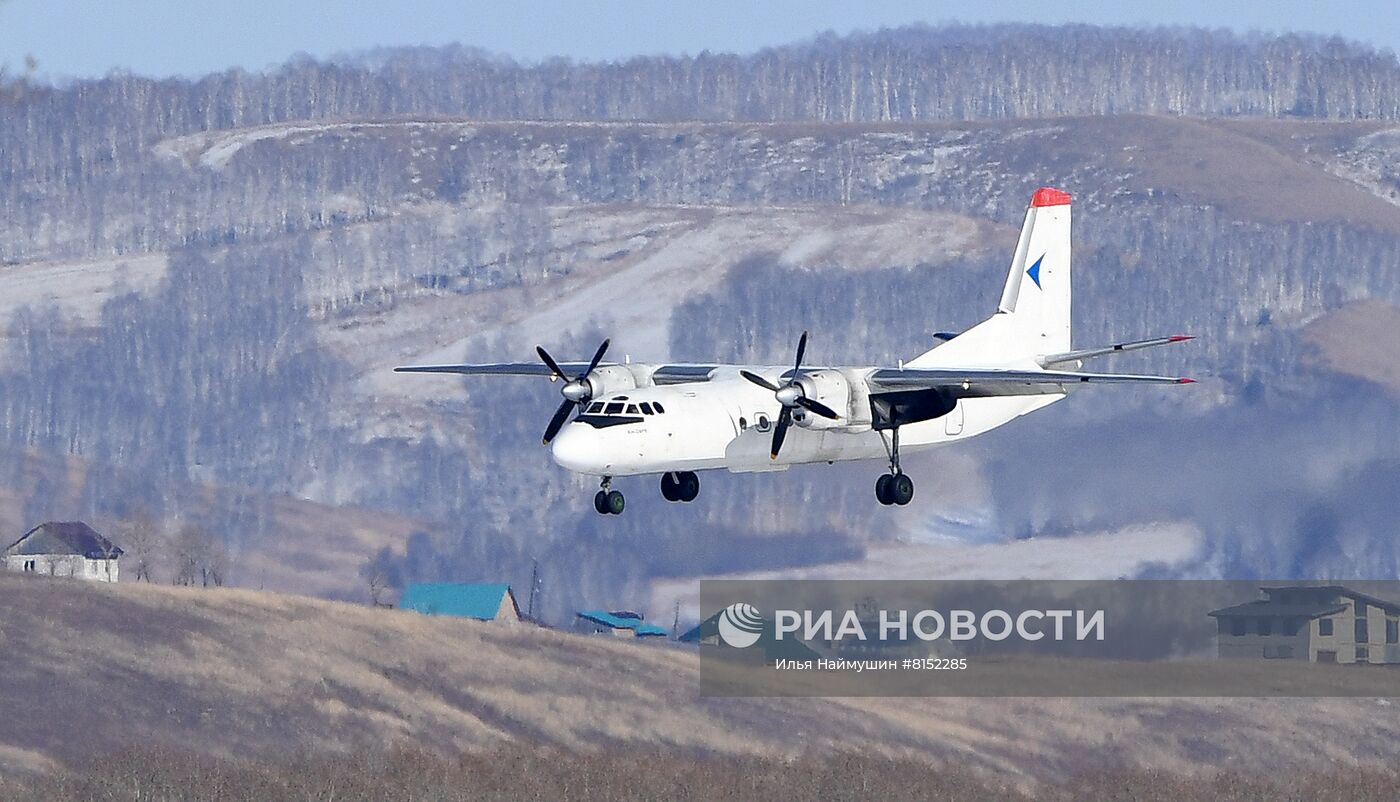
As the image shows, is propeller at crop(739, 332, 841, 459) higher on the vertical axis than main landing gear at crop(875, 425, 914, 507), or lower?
higher

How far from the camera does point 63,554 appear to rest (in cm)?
10712

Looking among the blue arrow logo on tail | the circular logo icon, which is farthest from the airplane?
the circular logo icon

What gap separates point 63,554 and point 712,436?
64.6m

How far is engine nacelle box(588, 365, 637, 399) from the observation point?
171ft

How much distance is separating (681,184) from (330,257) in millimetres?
29773

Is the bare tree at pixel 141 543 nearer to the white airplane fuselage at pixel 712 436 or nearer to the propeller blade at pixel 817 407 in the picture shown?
the white airplane fuselage at pixel 712 436

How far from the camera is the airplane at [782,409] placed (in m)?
48.3

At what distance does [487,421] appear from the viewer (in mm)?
147500

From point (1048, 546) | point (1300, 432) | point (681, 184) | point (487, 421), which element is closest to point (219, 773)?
point (1048, 546)

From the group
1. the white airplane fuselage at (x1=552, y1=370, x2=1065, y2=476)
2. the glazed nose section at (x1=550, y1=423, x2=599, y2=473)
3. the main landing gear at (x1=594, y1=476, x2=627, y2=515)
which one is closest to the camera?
the glazed nose section at (x1=550, y1=423, x2=599, y2=473)

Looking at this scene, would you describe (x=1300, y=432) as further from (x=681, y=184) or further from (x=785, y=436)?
(x=681, y=184)

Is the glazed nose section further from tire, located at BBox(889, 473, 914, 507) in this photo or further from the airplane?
tire, located at BBox(889, 473, 914, 507)

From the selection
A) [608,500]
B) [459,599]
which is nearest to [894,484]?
[608,500]

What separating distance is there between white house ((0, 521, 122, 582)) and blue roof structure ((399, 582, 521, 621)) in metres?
13.6
